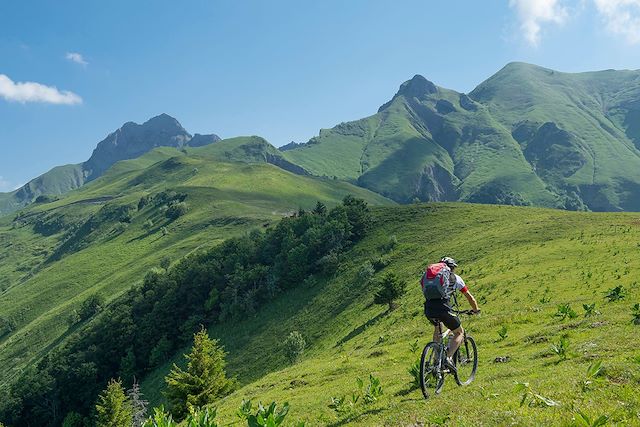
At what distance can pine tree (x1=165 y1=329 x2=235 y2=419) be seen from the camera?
39062 mm

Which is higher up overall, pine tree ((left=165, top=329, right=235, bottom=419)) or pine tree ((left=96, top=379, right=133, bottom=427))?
pine tree ((left=165, top=329, right=235, bottom=419))

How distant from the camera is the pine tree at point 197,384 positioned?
39062 millimetres

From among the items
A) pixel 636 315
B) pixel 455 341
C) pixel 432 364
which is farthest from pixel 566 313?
pixel 432 364

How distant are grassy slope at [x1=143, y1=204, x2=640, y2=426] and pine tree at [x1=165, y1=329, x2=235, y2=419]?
5.55 m

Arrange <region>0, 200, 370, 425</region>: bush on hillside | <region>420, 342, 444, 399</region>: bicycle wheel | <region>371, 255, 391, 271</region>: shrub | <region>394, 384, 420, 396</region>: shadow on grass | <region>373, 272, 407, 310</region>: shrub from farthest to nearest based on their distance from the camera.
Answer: <region>0, 200, 370, 425</region>: bush on hillside → <region>371, 255, 391, 271</region>: shrub → <region>373, 272, 407, 310</region>: shrub → <region>394, 384, 420, 396</region>: shadow on grass → <region>420, 342, 444, 399</region>: bicycle wheel

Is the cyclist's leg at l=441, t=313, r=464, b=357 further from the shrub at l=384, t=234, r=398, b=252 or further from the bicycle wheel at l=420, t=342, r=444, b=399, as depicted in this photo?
the shrub at l=384, t=234, r=398, b=252

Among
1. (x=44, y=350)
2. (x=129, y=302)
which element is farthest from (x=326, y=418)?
(x=44, y=350)

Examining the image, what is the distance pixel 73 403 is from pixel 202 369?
7741cm

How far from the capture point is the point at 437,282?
12922mm

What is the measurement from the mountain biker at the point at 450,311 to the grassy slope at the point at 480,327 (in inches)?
56.8

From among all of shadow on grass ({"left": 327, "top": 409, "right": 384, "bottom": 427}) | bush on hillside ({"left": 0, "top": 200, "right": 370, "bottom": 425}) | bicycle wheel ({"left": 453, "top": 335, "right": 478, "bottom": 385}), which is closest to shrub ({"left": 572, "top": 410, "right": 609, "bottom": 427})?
bicycle wheel ({"left": 453, "top": 335, "right": 478, "bottom": 385})

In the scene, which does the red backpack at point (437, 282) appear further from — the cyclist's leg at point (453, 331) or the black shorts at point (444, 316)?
the cyclist's leg at point (453, 331)

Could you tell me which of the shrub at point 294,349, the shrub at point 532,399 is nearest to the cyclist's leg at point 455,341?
the shrub at point 532,399

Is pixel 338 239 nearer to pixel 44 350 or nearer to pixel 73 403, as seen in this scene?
pixel 73 403
